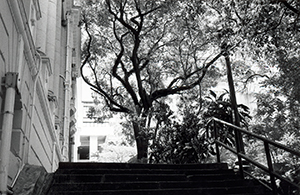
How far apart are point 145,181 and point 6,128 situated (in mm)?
2913

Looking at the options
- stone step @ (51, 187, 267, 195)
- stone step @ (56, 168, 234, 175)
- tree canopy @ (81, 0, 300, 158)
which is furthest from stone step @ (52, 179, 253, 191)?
tree canopy @ (81, 0, 300, 158)

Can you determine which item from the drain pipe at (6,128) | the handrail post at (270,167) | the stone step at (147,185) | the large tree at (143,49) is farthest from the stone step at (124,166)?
the large tree at (143,49)

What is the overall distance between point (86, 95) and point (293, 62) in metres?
33.2

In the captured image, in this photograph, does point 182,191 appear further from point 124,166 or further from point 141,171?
point 124,166

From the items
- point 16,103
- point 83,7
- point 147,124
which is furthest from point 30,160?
point 83,7

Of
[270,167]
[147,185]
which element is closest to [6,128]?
[147,185]

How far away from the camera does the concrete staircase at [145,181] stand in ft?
15.9

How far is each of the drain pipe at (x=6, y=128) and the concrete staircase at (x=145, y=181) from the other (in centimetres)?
142

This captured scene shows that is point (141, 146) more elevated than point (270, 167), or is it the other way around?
point (141, 146)

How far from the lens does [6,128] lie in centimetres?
340

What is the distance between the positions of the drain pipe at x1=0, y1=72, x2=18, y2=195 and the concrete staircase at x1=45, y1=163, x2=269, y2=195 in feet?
4.66

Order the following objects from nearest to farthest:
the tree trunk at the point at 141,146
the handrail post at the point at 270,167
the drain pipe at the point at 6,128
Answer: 1. the drain pipe at the point at 6,128
2. the handrail post at the point at 270,167
3. the tree trunk at the point at 141,146

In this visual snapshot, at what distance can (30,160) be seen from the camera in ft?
16.0

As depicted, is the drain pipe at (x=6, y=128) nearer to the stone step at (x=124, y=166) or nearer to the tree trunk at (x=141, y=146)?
the stone step at (x=124, y=166)
